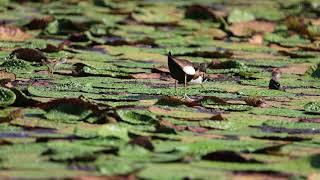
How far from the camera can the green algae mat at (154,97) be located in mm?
1913

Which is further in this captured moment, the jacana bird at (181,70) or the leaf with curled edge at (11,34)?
the leaf with curled edge at (11,34)

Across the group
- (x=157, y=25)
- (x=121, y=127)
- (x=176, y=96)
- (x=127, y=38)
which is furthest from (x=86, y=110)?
(x=157, y=25)

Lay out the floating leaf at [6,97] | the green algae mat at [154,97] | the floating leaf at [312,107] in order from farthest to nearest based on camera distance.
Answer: the floating leaf at [312,107]
the floating leaf at [6,97]
the green algae mat at [154,97]

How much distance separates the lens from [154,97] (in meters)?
2.66

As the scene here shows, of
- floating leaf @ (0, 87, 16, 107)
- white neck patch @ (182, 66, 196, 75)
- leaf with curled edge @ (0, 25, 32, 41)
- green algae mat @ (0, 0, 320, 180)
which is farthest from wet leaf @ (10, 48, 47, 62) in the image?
floating leaf @ (0, 87, 16, 107)

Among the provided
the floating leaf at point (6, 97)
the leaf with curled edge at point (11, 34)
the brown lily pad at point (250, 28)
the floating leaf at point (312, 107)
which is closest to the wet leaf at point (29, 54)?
the leaf with curled edge at point (11, 34)

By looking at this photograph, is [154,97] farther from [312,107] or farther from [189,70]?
[312,107]

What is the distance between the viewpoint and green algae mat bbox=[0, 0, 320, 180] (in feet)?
6.28

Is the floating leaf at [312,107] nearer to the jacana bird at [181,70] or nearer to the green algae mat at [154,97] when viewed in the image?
the green algae mat at [154,97]

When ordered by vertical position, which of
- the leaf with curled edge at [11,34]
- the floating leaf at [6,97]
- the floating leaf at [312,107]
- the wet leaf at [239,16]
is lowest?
the floating leaf at [312,107]

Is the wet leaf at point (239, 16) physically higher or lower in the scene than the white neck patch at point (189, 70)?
higher

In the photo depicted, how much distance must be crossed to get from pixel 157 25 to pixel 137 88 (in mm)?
1724

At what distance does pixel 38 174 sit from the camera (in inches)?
70.1

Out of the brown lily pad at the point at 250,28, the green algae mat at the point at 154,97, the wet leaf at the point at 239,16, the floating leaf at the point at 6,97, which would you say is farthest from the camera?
the wet leaf at the point at 239,16
